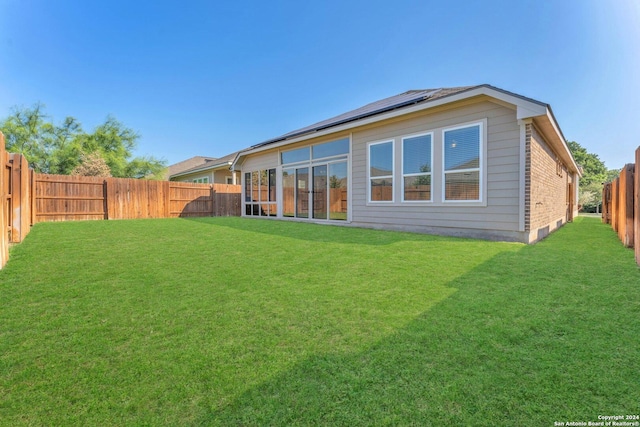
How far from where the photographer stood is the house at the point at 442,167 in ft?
20.2

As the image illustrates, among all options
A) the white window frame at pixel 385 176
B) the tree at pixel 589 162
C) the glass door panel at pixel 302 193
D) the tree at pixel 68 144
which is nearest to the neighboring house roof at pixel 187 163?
the tree at pixel 68 144

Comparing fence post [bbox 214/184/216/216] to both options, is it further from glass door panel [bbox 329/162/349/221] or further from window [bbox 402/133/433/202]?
window [bbox 402/133/433/202]

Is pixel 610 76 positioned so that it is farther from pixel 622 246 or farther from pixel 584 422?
pixel 584 422

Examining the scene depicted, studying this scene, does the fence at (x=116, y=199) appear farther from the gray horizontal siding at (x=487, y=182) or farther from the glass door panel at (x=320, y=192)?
the gray horizontal siding at (x=487, y=182)

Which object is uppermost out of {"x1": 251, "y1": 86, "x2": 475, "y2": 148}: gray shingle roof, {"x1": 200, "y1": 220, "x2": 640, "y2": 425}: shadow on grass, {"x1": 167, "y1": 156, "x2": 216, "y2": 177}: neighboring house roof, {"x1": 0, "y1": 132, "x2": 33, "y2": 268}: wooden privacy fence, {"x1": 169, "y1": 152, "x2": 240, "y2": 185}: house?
{"x1": 167, "y1": 156, "x2": 216, "y2": 177}: neighboring house roof

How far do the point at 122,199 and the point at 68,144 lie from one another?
1807 centimetres

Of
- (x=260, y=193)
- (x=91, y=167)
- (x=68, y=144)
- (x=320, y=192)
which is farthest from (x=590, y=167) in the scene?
(x=68, y=144)

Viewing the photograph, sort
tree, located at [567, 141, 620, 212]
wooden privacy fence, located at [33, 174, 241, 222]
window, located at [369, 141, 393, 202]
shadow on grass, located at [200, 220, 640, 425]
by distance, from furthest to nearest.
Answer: tree, located at [567, 141, 620, 212] → wooden privacy fence, located at [33, 174, 241, 222] → window, located at [369, 141, 393, 202] → shadow on grass, located at [200, 220, 640, 425]

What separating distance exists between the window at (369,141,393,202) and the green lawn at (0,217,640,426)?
435 centimetres

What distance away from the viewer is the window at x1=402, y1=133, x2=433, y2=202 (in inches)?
293

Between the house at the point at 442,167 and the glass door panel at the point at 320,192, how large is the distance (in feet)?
0.12

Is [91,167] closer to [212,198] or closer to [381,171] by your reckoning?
[212,198]

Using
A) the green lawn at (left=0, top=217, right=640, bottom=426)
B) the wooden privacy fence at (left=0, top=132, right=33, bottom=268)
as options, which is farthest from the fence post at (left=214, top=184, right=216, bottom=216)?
the green lawn at (left=0, top=217, right=640, bottom=426)

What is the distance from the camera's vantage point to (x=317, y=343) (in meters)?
2.13
